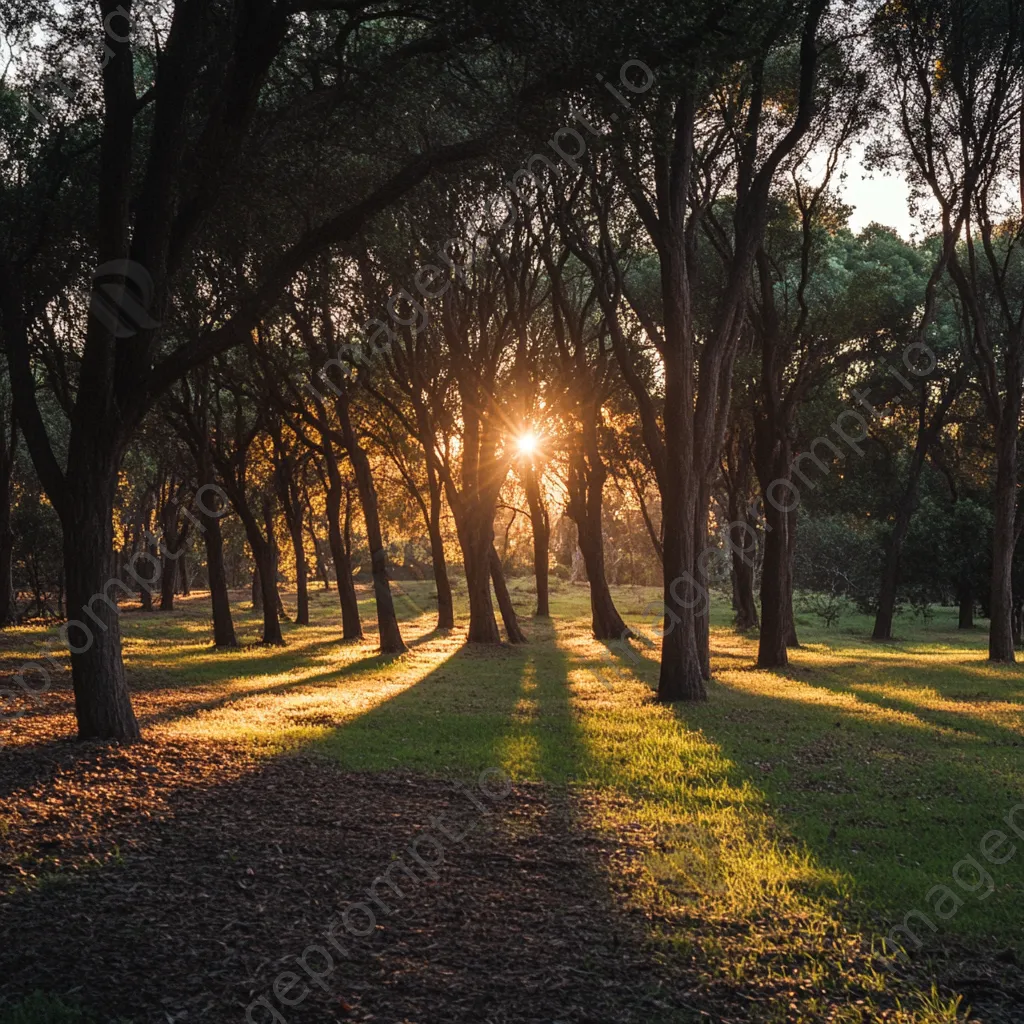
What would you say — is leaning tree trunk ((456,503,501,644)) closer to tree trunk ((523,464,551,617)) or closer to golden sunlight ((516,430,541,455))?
golden sunlight ((516,430,541,455))

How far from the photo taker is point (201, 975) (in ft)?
18.1

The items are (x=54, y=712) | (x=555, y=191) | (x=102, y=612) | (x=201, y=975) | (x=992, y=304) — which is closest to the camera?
(x=201, y=975)

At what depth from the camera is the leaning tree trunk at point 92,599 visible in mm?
10875

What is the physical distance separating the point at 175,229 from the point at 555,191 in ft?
40.0

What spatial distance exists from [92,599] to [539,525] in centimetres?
3069

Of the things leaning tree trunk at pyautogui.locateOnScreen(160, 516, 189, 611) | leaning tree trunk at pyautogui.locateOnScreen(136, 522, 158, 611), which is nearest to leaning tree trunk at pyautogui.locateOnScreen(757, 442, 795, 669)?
leaning tree trunk at pyautogui.locateOnScreen(160, 516, 189, 611)

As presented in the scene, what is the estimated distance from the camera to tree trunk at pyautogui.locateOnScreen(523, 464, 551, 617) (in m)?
37.7

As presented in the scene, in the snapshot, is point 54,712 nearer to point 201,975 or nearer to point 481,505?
point 201,975

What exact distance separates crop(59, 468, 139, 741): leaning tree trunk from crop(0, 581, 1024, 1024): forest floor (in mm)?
688

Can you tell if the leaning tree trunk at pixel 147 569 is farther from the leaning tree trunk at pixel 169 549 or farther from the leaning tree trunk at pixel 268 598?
the leaning tree trunk at pixel 268 598

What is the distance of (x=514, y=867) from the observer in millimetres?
7629

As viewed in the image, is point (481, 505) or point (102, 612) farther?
point (481, 505)

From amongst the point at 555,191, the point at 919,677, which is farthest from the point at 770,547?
the point at 555,191

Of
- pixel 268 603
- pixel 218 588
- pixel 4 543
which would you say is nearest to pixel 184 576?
pixel 4 543
